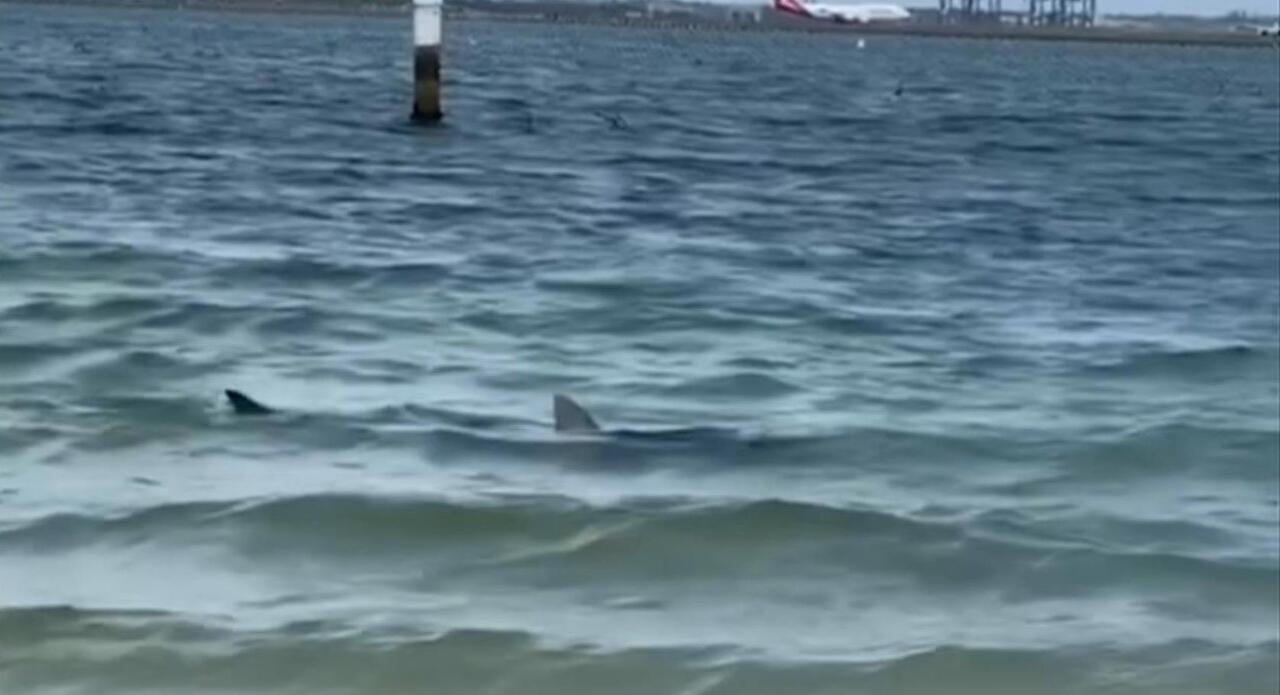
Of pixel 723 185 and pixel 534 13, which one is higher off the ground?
pixel 723 185

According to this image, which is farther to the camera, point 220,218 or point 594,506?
point 220,218

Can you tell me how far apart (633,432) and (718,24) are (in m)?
174

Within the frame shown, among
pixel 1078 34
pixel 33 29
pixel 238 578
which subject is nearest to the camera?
pixel 238 578

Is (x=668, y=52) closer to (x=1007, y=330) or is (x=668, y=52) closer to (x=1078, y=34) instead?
(x=1078, y=34)

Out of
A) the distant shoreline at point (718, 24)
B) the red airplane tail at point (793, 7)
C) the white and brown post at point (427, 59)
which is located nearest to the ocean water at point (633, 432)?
the white and brown post at point (427, 59)

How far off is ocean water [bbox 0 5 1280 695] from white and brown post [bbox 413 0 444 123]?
3235 millimetres

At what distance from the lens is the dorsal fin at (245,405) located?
14219mm

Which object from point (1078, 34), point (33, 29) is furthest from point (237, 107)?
point (1078, 34)

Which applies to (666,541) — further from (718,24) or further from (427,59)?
(718,24)

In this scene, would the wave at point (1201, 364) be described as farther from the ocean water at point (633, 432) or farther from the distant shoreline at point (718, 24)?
the distant shoreline at point (718, 24)

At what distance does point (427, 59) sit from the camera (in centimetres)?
3631

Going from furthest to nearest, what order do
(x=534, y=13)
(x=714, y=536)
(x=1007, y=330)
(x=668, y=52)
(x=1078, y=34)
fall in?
(x=534, y=13), (x=1078, y=34), (x=668, y=52), (x=1007, y=330), (x=714, y=536)

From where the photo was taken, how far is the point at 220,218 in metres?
24.8

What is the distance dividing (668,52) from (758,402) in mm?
101659
